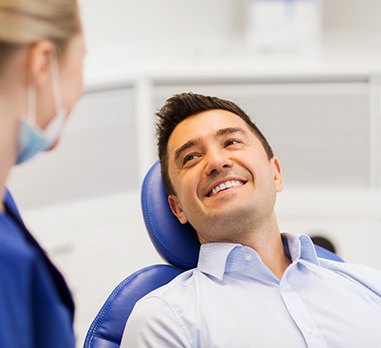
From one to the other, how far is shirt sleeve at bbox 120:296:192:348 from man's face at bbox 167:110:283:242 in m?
0.23

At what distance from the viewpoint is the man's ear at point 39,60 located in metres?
0.98

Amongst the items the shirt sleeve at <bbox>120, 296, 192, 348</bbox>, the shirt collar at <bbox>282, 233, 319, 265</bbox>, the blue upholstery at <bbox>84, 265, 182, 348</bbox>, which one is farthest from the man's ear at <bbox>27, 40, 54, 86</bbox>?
the shirt collar at <bbox>282, 233, 319, 265</bbox>

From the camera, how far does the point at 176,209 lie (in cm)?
179

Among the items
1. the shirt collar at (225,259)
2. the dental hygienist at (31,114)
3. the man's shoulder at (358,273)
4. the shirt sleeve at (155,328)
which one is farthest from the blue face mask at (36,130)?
the man's shoulder at (358,273)

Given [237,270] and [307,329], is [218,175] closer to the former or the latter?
[237,270]

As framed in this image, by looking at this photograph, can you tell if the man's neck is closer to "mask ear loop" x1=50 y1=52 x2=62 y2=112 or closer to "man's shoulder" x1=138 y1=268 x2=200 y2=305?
"man's shoulder" x1=138 y1=268 x2=200 y2=305

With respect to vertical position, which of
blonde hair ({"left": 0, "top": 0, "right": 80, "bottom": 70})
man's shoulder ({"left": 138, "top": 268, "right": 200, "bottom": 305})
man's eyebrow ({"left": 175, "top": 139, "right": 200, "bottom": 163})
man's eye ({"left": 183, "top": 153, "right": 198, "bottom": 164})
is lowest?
man's shoulder ({"left": 138, "top": 268, "right": 200, "bottom": 305})

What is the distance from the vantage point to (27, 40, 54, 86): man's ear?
0.98 m

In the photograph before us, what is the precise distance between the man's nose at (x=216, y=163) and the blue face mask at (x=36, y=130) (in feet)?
2.20

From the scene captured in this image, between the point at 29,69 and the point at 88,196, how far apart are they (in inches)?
72.2

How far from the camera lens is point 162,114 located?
6.19 ft

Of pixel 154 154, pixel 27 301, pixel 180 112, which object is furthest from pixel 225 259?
pixel 154 154

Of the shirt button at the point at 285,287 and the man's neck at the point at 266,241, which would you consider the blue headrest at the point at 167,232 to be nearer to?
the man's neck at the point at 266,241

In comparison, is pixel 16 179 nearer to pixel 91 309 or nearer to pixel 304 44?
pixel 91 309
